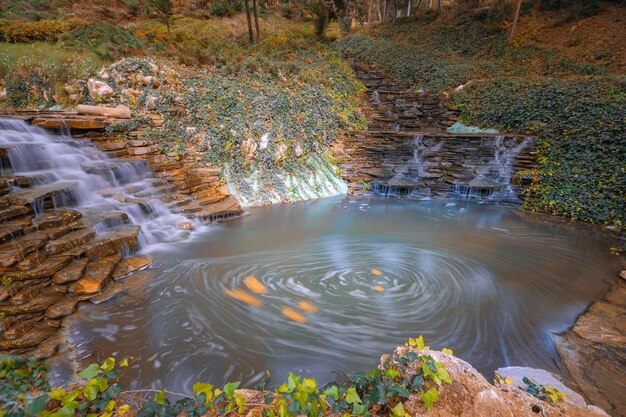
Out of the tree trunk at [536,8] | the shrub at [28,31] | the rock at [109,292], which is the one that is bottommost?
the rock at [109,292]

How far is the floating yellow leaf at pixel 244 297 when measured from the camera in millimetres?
4250

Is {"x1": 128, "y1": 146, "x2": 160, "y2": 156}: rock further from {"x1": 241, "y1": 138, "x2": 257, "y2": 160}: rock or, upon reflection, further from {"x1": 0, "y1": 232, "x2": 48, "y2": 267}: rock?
{"x1": 0, "y1": 232, "x2": 48, "y2": 267}: rock

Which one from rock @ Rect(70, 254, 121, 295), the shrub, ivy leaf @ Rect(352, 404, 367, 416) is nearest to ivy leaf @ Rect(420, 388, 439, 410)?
ivy leaf @ Rect(352, 404, 367, 416)

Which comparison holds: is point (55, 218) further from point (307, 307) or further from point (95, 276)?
point (307, 307)

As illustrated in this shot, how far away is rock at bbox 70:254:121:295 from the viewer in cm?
403

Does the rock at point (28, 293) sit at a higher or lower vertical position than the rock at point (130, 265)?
higher

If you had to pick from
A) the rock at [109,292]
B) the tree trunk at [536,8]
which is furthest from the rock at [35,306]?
the tree trunk at [536,8]

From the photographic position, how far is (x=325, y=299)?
4379 mm

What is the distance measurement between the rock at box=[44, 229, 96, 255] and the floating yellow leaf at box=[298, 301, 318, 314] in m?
3.75

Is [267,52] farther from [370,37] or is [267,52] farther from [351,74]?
[370,37]

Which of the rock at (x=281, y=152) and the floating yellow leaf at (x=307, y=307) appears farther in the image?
the rock at (x=281, y=152)

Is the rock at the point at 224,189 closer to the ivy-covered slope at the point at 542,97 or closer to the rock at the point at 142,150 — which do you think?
the rock at the point at 142,150

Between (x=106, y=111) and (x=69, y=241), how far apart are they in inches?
194

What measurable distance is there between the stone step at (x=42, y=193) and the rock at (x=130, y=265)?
1793mm
